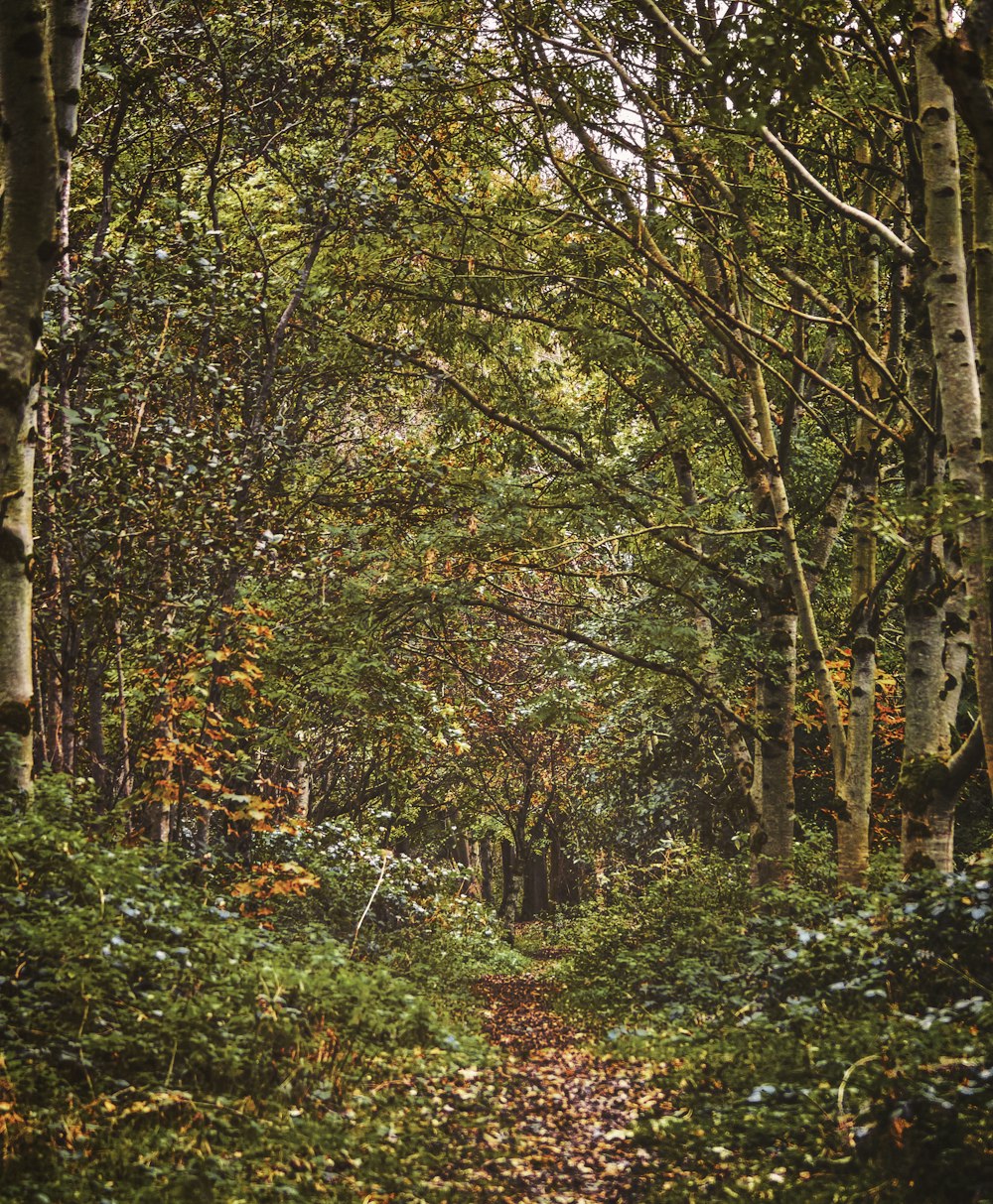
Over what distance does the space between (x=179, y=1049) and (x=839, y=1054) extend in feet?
11.2

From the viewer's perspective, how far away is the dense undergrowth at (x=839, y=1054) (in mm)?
4570

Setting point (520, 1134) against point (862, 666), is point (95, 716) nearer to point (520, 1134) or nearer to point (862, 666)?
point (520, 1134)

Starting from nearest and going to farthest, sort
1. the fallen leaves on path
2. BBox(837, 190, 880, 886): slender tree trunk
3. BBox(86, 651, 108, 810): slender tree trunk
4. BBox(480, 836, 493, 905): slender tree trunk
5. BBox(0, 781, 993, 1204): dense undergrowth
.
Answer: BBox(0, 781, 993, 1204): dense undergrowth → the fallen leaves on path → BBox(86, 651, 108, 810): slender tree trunk → BBox(837, 190, 880, 886): slender tree trunk → BBox(480, 836, 493, 905): slender tree trunk

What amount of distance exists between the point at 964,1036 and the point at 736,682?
7.25m

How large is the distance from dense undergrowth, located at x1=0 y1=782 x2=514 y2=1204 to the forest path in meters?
0.32

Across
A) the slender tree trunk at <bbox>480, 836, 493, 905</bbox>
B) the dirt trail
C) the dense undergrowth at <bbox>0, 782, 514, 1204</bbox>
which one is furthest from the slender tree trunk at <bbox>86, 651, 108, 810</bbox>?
the slender tree trunk at <bbox>480, 836, 493, 905</bbox>

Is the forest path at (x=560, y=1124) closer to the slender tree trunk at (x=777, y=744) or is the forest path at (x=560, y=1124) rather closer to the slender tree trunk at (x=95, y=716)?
the slender tree trunk at (x=777, y=744)

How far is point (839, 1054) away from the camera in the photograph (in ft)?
17.5

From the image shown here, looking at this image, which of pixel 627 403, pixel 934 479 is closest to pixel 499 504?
pixel 627 403

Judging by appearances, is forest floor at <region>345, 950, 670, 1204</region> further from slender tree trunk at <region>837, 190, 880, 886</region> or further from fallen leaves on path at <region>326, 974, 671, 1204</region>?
slender tree trunk at <region>837, 190, 880, 886</region>

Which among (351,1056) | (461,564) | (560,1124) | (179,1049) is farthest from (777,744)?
(179,1049)

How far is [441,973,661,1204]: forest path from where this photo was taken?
5.14m

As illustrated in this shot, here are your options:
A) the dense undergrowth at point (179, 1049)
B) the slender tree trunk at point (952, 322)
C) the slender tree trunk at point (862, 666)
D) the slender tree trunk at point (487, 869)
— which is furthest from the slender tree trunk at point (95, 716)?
the slender tree trunk at point (487, 869)

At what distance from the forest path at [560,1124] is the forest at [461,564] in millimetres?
45
